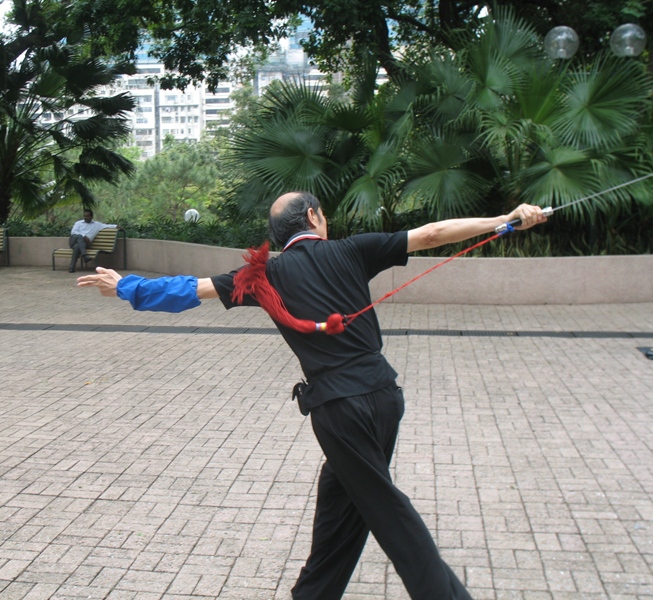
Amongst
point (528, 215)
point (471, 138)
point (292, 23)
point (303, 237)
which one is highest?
point (292, 23)

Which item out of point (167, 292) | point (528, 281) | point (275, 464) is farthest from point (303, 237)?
point (528, 281)

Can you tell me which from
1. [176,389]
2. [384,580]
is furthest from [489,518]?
[176,389]

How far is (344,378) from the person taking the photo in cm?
288

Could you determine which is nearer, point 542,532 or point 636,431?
point 542,532

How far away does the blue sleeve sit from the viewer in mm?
2992

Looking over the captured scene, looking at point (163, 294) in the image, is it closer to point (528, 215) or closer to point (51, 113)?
point (528, 215)

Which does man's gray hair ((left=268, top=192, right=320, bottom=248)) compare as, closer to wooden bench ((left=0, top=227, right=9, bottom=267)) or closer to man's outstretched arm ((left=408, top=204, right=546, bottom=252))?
man's outstretched arm ((left=408, top=204, right=546, bottom=252))

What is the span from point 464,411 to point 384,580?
9.32 ft

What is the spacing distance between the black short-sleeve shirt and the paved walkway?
1113 mm

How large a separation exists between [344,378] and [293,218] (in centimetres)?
63

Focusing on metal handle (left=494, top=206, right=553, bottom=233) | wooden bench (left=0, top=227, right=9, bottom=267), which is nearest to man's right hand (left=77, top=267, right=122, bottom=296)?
metal handle (left=494, top=206, right=553, bottom=233)

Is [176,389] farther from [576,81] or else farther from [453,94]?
[576,81]

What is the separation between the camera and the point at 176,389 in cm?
700

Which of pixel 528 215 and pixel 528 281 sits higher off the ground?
pixel 528 215
